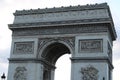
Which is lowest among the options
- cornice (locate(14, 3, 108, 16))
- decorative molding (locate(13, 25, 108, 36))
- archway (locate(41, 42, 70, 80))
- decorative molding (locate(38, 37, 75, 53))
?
archway (locate(41, 42, 70, 80))

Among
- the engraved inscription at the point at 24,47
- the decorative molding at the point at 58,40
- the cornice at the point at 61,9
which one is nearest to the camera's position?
the decorative molding at the point at 58,40

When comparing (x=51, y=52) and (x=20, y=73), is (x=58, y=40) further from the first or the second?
(x=20, y=73)

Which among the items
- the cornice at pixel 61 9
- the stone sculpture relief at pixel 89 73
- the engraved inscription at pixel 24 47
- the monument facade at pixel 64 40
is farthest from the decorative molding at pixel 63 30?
the stone sculpture relief at pixel 89 73

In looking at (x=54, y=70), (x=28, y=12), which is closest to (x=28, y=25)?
(x=28, y=12)

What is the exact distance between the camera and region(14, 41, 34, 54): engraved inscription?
31698mm

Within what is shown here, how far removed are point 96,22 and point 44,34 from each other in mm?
5586

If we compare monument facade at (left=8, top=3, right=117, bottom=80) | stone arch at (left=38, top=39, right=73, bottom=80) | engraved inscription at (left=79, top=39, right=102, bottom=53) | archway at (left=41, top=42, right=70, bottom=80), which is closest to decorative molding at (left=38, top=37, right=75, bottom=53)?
monument facade at (left=8, top=3, right=117, bottom=80)

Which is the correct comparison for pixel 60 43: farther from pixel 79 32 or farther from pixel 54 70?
pixel 54 70

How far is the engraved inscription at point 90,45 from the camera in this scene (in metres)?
29.4

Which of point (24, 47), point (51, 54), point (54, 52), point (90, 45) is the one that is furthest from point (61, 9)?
point (24, 47)

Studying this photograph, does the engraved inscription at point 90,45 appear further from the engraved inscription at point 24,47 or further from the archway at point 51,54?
the engraved inscription at point 24,47

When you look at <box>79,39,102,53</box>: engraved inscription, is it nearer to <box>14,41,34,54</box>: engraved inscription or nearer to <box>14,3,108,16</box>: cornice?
<box>14,3,108,16</box>: cornice

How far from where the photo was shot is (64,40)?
30.8m

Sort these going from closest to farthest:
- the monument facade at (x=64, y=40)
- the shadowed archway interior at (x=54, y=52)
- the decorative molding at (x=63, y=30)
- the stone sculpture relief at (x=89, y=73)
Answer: the stone sculpture relief at (x=89, y=73) → the monument facade at (x=64, y=40) → the decorative molding at (x=63, y=30) → the shadowed archway interior at (x=54, y=52)
